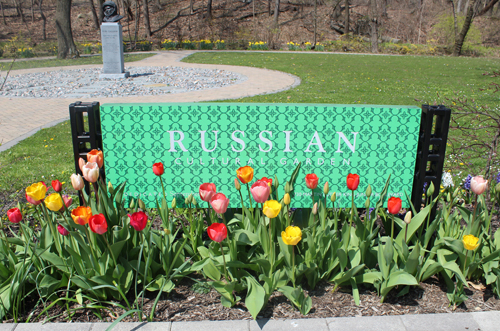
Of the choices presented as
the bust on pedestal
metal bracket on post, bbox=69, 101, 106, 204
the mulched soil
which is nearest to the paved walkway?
the mulched soil

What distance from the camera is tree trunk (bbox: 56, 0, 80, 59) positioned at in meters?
20.2

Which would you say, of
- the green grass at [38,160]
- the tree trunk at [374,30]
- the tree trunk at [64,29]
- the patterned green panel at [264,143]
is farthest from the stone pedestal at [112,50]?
the tree trunk at [374,30]

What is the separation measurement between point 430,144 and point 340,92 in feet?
26.0

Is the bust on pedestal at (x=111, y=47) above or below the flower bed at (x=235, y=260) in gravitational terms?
above

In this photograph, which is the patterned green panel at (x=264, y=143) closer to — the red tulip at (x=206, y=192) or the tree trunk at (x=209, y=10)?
the red tulip at (x=206, y=192)

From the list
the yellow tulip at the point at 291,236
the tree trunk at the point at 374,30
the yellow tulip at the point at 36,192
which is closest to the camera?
the yellow tulip at the point at 291,236

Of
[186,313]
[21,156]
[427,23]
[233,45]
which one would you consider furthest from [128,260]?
[427,23]

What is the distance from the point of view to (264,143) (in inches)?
114

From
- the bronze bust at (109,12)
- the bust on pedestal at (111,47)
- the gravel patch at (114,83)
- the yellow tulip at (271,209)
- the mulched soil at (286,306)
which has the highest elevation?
the bronze bust at (109,12)

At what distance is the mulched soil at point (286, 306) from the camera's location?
2275 mm

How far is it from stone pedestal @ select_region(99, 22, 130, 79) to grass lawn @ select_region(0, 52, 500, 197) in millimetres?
5251

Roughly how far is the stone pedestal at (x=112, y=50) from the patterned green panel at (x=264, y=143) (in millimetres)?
12119

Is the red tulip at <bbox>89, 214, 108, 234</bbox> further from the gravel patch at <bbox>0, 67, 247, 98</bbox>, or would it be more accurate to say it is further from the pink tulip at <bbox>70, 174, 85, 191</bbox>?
the gravel patch at <bbox>0, 67, 247, 98</bbox>

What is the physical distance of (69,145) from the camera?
615 centimetres
